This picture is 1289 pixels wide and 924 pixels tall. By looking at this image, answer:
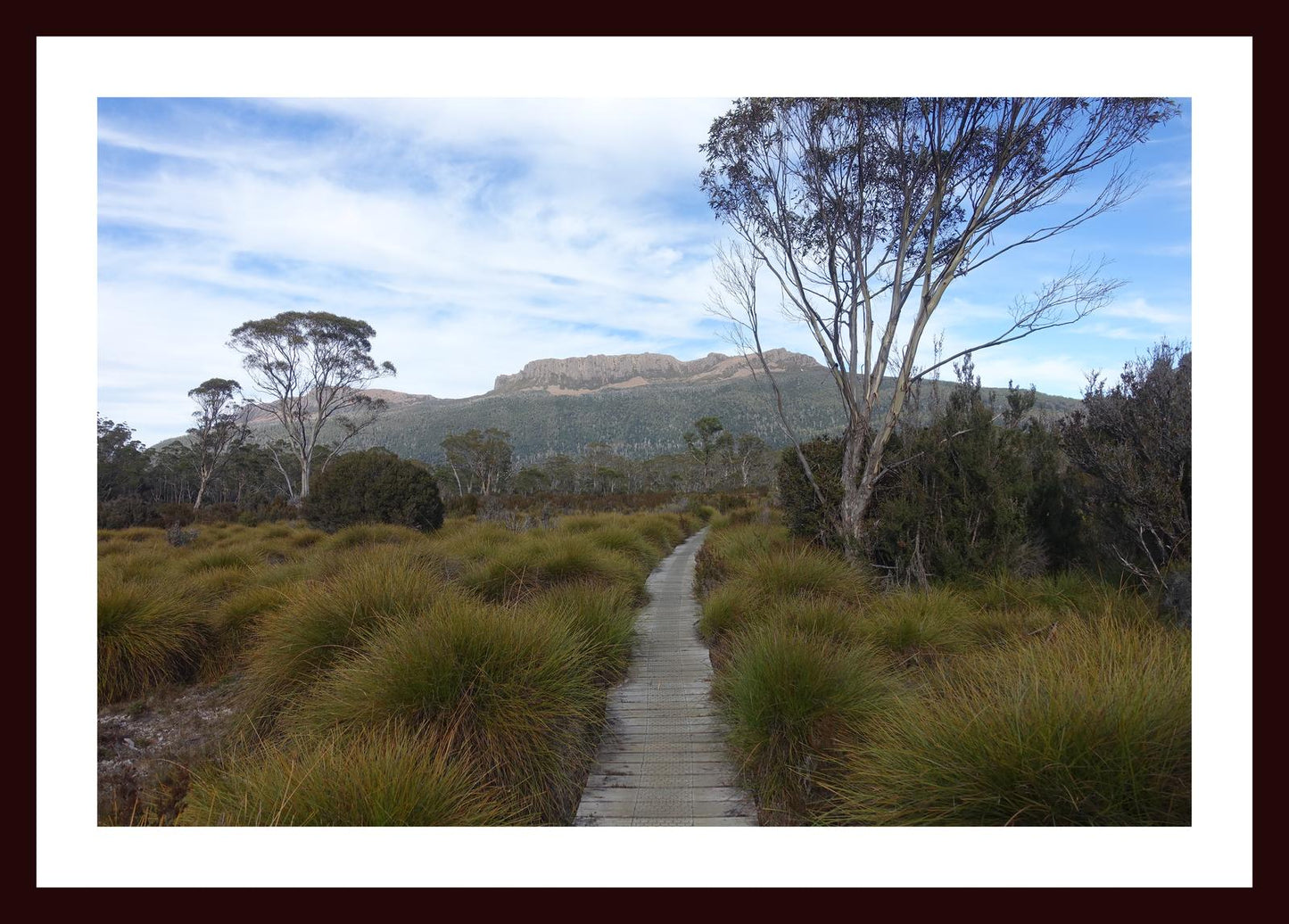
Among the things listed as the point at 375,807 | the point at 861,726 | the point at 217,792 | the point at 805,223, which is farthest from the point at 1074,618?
the point at 805,223

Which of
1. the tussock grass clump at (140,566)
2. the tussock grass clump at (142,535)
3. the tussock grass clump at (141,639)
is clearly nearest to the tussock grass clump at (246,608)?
the tussock grass clump at (141,639)

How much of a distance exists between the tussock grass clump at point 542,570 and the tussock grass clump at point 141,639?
264cm

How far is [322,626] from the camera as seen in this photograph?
4.71m

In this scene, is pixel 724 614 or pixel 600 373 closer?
pixel 724 614

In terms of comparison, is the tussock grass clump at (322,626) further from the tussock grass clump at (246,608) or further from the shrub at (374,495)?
the shrub at (374,495)

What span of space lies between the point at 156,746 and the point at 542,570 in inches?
158

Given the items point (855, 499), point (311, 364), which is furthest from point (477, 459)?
point (855, 499)

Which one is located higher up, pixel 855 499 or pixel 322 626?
pixel 855 499

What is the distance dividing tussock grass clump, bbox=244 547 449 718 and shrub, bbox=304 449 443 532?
8.74m

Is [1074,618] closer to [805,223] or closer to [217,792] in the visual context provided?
[217,792]

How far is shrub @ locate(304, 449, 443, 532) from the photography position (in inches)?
551

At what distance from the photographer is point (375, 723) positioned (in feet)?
10.7

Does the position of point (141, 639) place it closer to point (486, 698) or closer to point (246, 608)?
point (246, 608)

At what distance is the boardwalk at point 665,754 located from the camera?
312 cm
